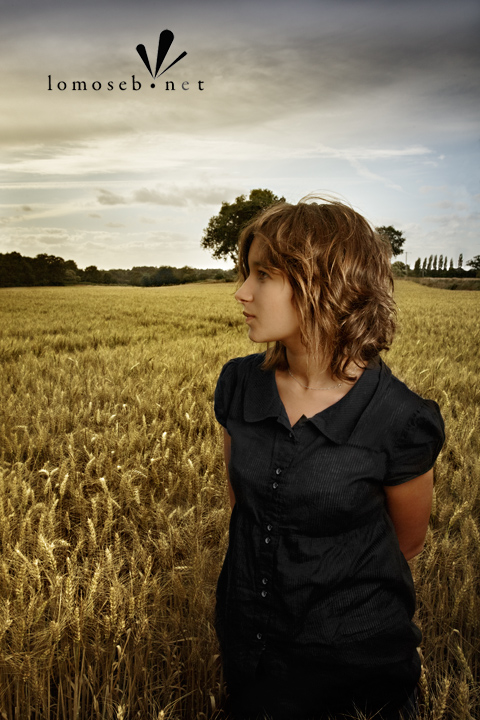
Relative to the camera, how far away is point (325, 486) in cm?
116

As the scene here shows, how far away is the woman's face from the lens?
4.07ft

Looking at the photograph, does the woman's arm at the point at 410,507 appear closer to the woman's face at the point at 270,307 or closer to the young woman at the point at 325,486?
the young woman at the point at 325,486

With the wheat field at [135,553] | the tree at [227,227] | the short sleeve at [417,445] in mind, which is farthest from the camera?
the tree at [227,227]

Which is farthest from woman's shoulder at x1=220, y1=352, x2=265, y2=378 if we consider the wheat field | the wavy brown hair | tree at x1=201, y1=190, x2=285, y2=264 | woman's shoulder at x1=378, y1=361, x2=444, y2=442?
tree at x1=201, y1=190, x2=285, y2=264

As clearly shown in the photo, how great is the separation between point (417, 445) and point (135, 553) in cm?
129

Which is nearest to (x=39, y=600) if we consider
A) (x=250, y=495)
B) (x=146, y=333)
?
(x=250, y=495)

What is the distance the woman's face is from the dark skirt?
845 mm

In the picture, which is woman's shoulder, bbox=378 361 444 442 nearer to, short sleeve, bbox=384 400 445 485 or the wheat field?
short sleeve, bbox=384 400 445 485

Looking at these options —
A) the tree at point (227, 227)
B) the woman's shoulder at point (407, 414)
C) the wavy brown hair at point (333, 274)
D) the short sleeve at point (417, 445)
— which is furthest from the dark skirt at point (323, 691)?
the tree at point (227, 227)

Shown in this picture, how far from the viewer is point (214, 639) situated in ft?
5.17

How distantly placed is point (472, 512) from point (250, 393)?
1.67 m

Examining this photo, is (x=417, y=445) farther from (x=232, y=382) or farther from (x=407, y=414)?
(x=232, y=382)

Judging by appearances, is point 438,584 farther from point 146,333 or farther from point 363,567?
point 146,333

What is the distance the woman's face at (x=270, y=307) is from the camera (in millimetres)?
1240
